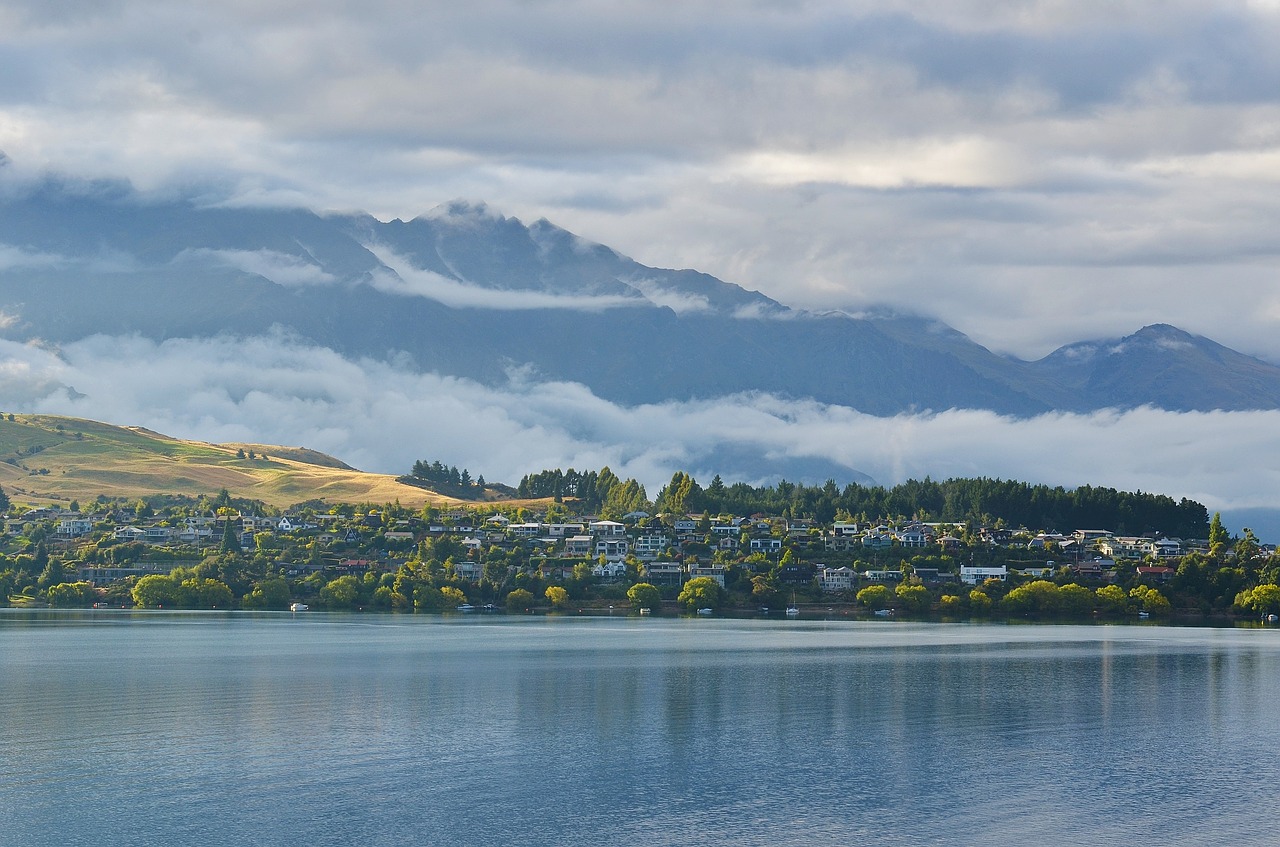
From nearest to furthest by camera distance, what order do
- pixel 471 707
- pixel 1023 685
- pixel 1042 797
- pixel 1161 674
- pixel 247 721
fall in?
pixel 1042 797 < pixel 247 721 < pixel 471 707 < pixel 1023 685 < pixel 1161 674

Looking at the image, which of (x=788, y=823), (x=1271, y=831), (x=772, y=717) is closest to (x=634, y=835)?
(x=788, y=823)

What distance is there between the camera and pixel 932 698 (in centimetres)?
9950

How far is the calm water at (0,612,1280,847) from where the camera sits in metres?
62.4

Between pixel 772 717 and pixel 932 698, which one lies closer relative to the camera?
pixel 772 717

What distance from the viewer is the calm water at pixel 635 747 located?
62.4 meters

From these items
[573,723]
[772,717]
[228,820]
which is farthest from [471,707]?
[228,820]

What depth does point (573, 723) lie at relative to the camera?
3457 inches

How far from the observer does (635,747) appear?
79.6 m

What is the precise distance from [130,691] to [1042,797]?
196 feet

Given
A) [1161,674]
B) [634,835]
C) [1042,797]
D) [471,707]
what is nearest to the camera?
[634,835]

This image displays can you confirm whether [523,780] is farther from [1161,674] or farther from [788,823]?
[1161,674]

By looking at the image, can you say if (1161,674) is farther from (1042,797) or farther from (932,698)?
(1042,797)

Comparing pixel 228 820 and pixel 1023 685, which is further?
pixel 1023 685

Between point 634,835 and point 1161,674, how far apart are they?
2696 inches
